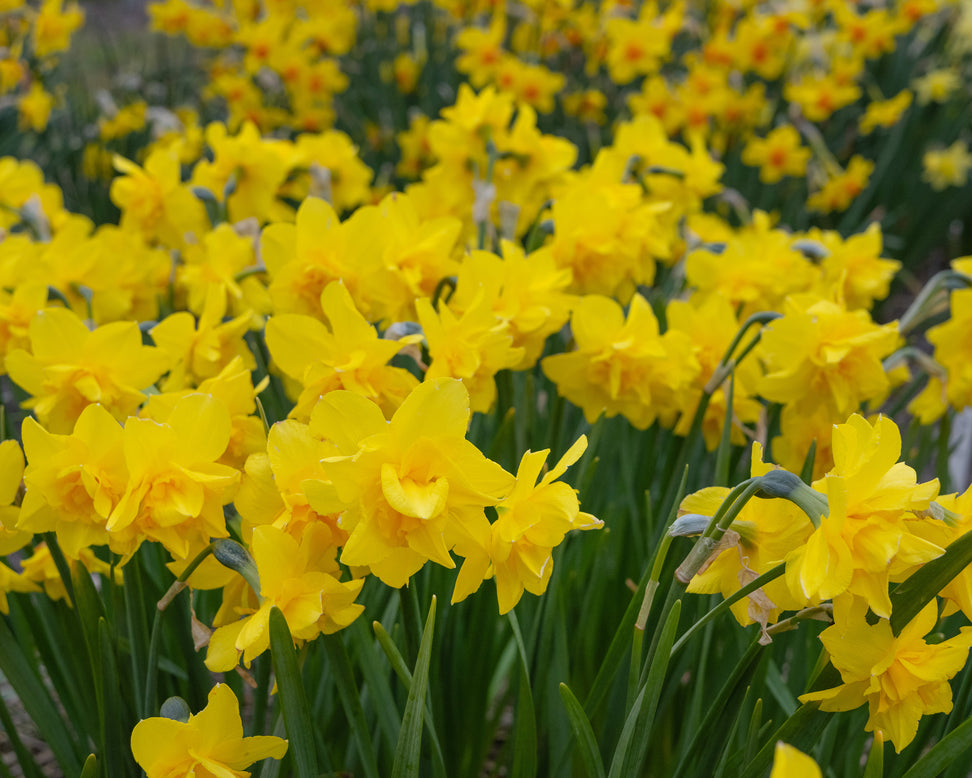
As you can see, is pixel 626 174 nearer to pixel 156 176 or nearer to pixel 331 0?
pixel 156 176

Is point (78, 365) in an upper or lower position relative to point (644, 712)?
upper

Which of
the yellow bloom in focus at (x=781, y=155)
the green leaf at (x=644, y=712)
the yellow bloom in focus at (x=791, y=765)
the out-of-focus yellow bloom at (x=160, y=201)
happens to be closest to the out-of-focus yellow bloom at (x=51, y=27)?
the out-of-focus yellow bloom at (x=160, y=201)

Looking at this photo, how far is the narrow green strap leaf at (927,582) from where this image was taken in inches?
31.2

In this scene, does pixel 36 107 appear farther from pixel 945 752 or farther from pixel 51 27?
pixel 945 752

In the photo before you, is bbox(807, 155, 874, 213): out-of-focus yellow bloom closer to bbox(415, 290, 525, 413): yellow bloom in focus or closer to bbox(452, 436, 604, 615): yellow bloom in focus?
bbox(415, 290, 525, 413): yellow bloom in focus

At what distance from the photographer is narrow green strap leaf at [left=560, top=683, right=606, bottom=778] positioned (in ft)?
3.02

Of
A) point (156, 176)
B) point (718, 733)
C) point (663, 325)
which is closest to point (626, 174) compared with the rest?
point (663, 325)

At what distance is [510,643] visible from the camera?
1442 mm

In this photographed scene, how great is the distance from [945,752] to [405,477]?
580mm

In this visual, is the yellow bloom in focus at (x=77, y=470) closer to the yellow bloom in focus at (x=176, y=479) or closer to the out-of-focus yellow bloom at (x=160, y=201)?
the yellow bloom in focus at (x=176, y=479)

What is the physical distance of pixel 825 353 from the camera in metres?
1.31

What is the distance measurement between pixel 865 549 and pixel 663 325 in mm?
1106

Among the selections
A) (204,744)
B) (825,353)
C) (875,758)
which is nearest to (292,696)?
(204,744)

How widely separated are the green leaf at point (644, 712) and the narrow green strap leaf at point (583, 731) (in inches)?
1.1
